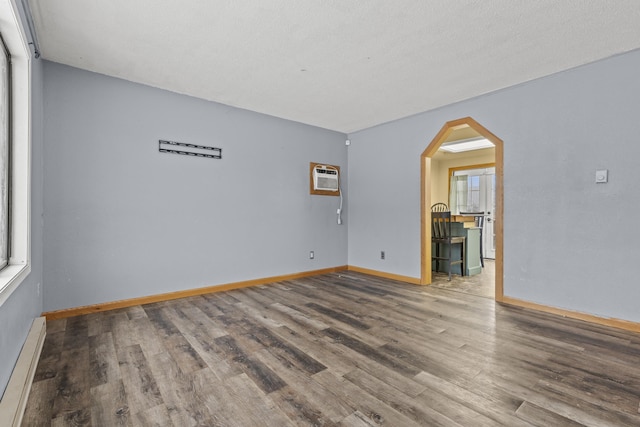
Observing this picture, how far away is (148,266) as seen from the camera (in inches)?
131

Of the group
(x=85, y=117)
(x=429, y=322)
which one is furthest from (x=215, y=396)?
(x=85, y=117)

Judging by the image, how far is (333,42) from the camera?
2471 millimetres

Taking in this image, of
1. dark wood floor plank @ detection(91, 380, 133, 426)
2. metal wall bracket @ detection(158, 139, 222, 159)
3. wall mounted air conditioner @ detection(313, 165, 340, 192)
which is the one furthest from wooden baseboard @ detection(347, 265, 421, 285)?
dark wood floor plank @ detection(91, 380, 133, 426)

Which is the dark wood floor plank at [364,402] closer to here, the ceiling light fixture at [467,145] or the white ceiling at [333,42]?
the white ceiling at [333,42]

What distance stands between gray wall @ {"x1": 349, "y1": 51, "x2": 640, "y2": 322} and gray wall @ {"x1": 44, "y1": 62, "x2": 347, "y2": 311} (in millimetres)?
2623

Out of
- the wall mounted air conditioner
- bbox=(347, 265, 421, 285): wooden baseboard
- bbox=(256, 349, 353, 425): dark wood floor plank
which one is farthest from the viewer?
the wall mounted air conditioner

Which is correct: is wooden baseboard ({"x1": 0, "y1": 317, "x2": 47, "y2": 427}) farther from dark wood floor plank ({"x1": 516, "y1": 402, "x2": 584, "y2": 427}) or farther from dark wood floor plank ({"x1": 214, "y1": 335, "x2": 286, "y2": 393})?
dark wood floor plank ({"x1": 516, "y1": 402, "x2": 584, "y2": 427})

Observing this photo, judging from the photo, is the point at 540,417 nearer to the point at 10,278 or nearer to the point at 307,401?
the point at 307,401

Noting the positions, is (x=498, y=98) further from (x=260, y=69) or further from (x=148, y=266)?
(x=148, y=266)

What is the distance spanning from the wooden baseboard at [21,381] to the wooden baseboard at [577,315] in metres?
3.95

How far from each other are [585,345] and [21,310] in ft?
12.9

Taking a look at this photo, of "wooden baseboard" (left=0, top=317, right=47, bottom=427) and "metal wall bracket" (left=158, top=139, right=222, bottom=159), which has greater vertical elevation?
"metal wall bracket" (left=158, top=139, right=222, bottom=159)

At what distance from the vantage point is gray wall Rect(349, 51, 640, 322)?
8.64ft

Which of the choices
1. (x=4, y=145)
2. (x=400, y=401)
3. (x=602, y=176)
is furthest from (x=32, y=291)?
(x=602, y=176)
